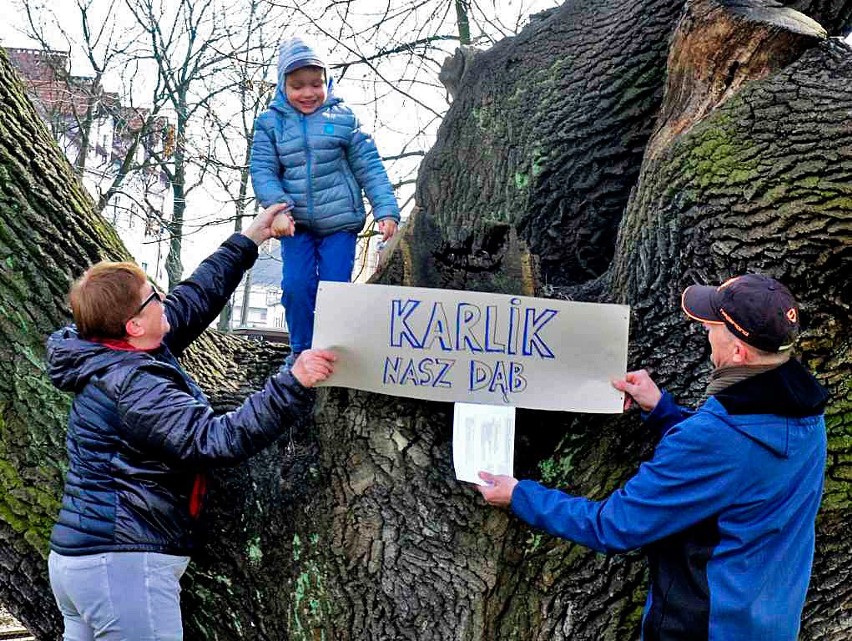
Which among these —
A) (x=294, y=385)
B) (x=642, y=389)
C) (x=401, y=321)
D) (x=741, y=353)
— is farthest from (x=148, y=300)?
(x=741, y=353)

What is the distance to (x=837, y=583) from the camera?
7.04 ft

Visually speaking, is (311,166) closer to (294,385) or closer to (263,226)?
(263,226)

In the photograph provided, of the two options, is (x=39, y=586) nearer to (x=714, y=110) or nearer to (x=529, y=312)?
(x=529, y=312)

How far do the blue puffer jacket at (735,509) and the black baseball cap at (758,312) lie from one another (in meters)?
0.07

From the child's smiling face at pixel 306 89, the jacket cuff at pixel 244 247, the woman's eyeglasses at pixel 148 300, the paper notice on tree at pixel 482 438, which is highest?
the child's smiling face at pixel 306 89

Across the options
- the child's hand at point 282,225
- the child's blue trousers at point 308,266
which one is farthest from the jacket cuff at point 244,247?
the child's blue trousers at point 308,266

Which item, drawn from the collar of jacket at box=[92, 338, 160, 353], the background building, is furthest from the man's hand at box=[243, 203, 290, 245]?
the background building

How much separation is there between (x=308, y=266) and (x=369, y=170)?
0.44 meters

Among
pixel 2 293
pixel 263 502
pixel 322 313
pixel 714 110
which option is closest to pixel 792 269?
pixel 714 110

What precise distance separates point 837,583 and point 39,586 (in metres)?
2.32

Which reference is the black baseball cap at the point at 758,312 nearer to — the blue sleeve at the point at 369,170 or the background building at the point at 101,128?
the blue sleeve at the point at 369,170

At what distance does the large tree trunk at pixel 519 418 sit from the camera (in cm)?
212

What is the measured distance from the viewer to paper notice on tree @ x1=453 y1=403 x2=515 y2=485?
2059mm

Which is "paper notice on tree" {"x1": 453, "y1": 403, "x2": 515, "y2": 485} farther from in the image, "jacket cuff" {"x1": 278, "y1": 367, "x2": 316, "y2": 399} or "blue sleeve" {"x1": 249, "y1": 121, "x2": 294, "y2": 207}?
"blue sleeve" {"x1": 249, "y1": 121, "x2": 294, "y2": 207}
